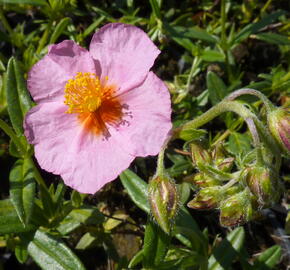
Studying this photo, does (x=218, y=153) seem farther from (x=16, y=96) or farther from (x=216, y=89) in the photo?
(x=16, y=96)

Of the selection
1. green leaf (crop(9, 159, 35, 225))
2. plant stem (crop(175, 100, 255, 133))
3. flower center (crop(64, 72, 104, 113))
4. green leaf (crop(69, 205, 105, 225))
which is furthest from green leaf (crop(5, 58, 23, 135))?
plant stem (crop(175, 100, 255, 133))

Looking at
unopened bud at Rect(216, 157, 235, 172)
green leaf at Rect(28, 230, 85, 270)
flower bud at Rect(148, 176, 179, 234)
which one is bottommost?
green leaf at Rect(28, 230, 85, 270)

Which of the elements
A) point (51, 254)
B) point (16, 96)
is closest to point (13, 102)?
point (16, 96)

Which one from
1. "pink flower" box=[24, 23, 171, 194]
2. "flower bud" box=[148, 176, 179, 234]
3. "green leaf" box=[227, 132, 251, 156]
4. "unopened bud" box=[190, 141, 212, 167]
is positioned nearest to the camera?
"flower bud" box=[148, 176, 179, 234]

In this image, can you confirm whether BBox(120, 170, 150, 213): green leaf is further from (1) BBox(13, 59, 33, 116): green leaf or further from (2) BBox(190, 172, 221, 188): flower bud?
(1) BBox(13, 59, 33, 116): green leaf

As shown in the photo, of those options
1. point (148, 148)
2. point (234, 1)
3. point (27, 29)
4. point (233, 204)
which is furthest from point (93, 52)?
point (234, 1)

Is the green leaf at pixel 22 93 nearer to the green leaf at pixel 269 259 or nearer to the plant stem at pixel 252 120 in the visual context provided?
the plant stem at pixel 252 120
